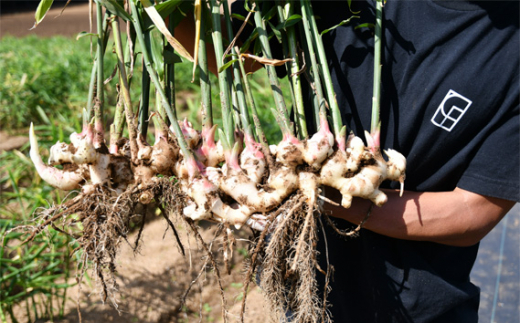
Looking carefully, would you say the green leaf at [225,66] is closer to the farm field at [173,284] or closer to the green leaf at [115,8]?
the green leaf at [115,8]

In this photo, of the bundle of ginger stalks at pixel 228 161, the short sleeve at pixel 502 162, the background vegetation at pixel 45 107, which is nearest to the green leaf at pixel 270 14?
the bundle of ginger stalks at pixel 228 161

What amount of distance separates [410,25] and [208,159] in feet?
1.63

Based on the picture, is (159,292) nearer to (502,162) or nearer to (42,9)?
(42,9)

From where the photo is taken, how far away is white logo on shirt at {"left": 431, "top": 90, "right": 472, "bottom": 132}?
3.00ft

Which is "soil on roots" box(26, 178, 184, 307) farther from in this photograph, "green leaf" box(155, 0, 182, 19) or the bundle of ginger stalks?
"green leaf" box(155, 0, 182, 19)

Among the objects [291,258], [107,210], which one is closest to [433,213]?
[291,258]

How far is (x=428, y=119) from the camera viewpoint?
37.7 inches

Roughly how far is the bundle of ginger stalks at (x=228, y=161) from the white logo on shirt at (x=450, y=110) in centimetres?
13

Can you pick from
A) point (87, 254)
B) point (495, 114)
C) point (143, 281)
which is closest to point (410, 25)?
point (495, 114)

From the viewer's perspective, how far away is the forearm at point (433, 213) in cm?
94

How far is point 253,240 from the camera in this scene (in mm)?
972

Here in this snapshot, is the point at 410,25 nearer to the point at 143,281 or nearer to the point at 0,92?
the point at 143,281

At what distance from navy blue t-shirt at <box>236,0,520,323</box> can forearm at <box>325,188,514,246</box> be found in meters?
0.04

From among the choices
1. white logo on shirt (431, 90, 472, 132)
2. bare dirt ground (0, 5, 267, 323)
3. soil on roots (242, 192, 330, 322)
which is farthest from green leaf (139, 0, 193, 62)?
bare dirt ground (0, 5, 267, 323)
